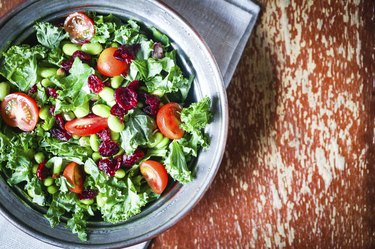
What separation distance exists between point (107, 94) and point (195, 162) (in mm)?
313

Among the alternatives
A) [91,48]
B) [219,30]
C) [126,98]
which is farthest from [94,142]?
[219,30]

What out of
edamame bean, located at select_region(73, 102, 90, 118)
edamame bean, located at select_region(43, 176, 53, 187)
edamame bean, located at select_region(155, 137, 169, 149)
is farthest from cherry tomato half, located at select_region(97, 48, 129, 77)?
edamame bean, located at select_region(43, 176, 53, 187)

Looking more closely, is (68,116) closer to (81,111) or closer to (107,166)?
(81,111)

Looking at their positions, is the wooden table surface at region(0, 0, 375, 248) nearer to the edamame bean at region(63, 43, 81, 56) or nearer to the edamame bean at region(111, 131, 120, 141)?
the edamame bean at region(111, 131, 120, 141)

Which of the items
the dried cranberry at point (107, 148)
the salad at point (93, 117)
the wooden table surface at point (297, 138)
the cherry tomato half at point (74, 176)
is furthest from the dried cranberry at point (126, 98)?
the wooden table surface at point (297, 138)

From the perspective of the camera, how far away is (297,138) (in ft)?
4.91

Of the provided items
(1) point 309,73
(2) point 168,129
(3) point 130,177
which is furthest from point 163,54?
(1) point 309,73

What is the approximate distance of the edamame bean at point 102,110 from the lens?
4.17 feet

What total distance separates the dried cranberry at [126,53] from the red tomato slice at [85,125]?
171mm

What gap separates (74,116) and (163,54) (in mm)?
297

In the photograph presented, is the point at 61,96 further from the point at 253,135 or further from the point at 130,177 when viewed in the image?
the point at 253,135

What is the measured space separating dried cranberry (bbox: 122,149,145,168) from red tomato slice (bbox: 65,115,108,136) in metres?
0.10

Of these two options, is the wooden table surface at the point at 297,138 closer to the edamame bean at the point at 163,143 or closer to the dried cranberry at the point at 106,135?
the edamame bean at the point at 163,143

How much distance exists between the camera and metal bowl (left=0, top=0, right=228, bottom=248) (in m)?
1.27
